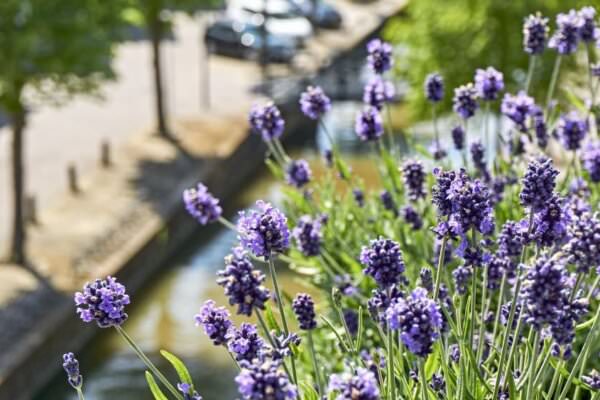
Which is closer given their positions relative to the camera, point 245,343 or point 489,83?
point 245,343

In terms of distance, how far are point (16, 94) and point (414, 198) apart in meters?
13.5

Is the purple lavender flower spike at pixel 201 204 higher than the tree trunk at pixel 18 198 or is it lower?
higher

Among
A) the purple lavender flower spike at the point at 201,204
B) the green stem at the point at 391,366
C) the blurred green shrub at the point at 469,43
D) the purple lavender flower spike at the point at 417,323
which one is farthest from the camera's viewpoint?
the blurred green shrub at the point at 469,43

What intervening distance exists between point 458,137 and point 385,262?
5.82 metres

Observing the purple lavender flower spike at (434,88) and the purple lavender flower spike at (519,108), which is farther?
the purple lavender flower spike at (434,88)

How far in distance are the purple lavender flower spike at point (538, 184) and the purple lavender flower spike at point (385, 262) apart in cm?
77

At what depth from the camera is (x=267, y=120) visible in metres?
11.4

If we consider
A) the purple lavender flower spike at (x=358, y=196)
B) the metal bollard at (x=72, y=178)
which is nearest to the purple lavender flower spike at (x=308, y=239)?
the purple lavender flower spike at (x=358, y=196)

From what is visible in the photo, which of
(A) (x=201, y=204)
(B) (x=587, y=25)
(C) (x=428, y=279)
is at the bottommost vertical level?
(A) (x=201, y=204)

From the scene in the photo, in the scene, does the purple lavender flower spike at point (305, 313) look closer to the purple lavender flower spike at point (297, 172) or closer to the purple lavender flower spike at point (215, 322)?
the purple lavender flower spike at point (215, 322)

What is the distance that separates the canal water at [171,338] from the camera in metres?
21.2

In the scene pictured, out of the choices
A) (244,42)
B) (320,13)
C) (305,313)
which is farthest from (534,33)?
(320,13)

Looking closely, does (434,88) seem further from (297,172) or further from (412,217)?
(297,172)

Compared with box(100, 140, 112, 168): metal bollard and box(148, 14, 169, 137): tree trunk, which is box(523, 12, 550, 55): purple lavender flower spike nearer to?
box(100, 140, 112, 168): metal bollard
